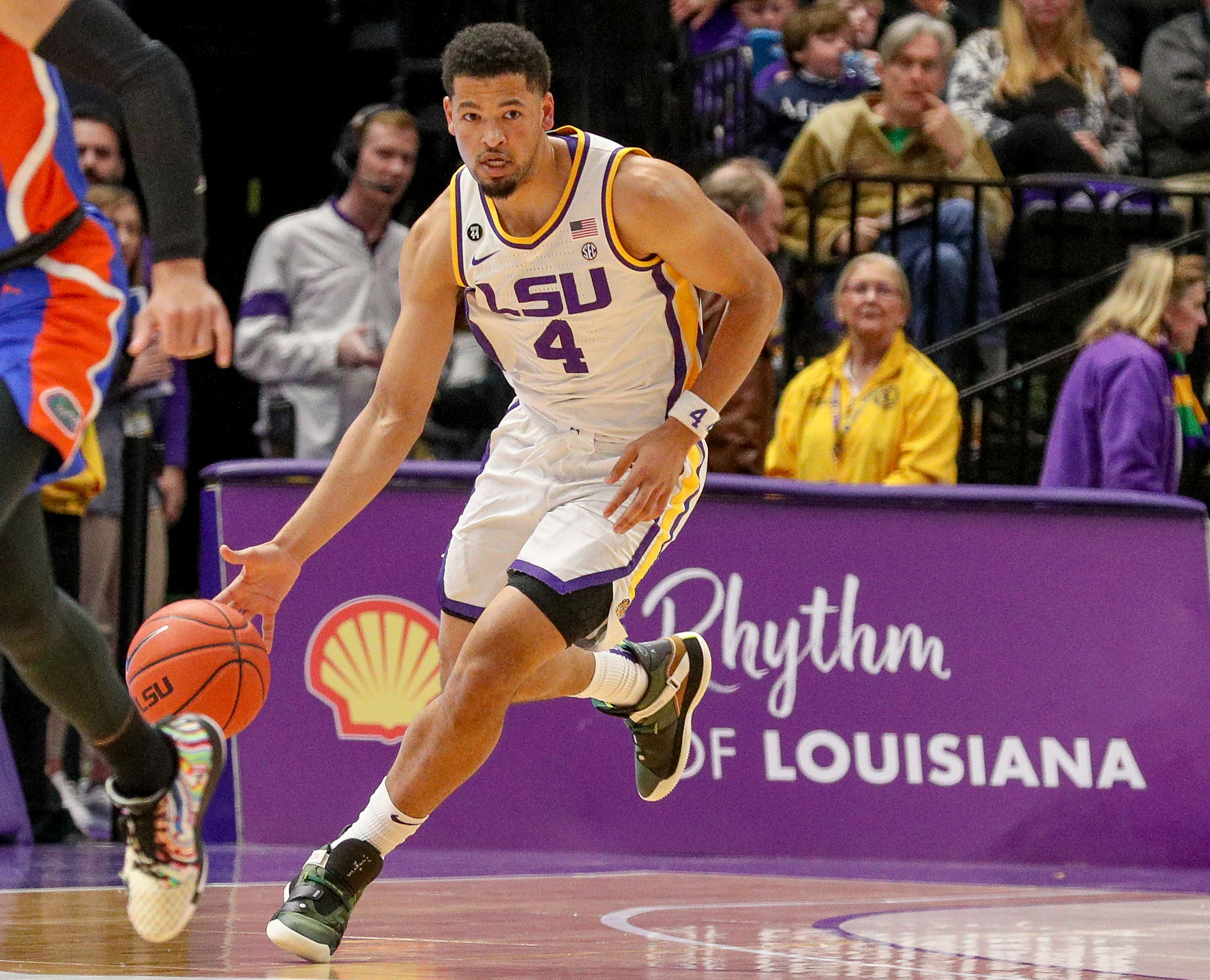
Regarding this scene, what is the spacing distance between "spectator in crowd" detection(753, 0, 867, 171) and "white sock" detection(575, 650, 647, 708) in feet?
15.9

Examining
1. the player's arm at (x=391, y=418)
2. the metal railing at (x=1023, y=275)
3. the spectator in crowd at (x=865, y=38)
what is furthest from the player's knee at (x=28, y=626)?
the spectator in crowd at (x=865, y=38)

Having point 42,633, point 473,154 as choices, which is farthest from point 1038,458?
point 42,633

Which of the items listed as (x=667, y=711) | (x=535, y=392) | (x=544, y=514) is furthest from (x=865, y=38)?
(x=544, y=514)

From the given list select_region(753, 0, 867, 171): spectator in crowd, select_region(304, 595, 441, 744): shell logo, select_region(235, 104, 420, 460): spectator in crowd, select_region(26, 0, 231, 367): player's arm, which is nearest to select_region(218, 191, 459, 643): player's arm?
select_region(26, 0, 231, 367): player's arm

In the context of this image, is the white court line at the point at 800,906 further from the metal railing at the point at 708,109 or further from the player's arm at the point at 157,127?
the metal railing at the point at 708,109

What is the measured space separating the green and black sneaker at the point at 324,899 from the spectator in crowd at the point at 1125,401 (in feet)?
14.2

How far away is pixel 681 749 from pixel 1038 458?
15.1 ft

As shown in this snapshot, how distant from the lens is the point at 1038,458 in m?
9.86

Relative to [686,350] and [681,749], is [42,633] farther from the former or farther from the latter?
[681,749]

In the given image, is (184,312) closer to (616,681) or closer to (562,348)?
(562,348)

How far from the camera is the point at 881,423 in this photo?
25.9 feet

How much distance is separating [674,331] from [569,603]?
797 millimetres

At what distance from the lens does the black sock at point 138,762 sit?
4.17 metres

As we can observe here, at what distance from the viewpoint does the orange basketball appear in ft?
16.7
